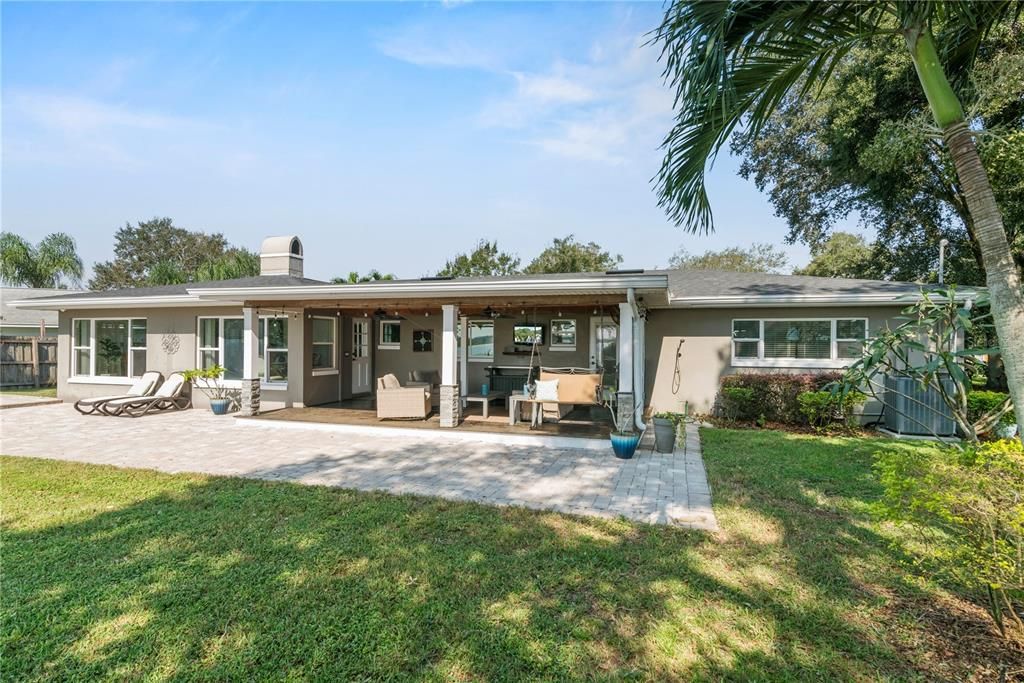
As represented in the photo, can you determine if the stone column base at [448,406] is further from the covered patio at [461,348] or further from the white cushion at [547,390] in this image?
the white cushion at [547,390]

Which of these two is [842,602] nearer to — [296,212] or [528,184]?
[528,184]

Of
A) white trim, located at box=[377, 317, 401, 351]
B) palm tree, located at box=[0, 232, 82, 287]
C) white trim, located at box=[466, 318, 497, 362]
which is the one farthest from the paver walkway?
palm tree, located at box=[0, 232, 82, 287]

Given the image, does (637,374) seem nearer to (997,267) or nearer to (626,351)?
(626,351)

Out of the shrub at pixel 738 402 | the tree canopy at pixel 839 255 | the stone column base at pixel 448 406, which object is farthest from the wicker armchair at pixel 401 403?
the tree canopy at pixel 839 255

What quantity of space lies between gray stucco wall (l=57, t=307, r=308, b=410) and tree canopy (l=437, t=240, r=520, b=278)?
52.1 ft

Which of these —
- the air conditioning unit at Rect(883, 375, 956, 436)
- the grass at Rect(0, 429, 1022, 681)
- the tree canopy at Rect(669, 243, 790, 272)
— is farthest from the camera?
the tree canopy at Rect(669, 243, 790, 272)

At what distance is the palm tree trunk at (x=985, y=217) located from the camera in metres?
2.27

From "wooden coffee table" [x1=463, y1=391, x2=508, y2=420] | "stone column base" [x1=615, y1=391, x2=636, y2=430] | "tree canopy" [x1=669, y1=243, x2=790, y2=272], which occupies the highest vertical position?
"tree canopy" [x1=669, y1=243, x2=790, y2=272]

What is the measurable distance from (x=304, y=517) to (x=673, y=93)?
456 centimetres

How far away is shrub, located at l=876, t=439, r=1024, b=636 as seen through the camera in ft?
7.77

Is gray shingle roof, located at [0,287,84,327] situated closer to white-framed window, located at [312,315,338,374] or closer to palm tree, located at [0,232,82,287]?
palm tree, located at [0,232,82,287]

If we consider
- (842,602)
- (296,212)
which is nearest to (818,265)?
(296,212)

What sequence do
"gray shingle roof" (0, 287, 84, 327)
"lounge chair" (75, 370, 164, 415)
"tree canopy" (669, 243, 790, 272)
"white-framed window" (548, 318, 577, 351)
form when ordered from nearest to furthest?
"lounge chair" (75, 370, 164, 415), "white-framed window" (548, 318, 577, 351), "gray shingle roof" (0, 287, 84, 327), "tree canopy" (669, 243, 790, 272)

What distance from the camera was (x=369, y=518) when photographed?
14.6 feet
